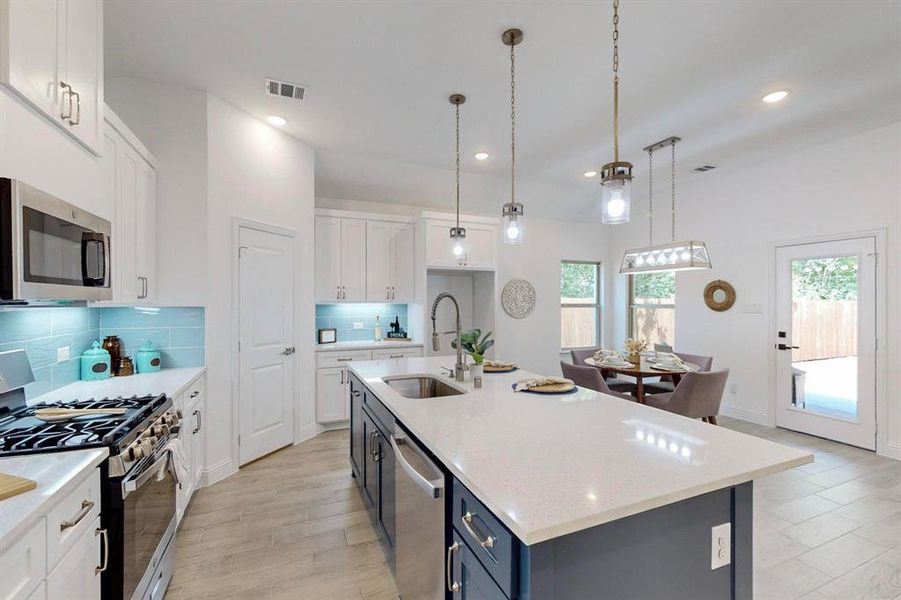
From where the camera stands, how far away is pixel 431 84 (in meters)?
2.95

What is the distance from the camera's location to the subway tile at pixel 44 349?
2.04 meters

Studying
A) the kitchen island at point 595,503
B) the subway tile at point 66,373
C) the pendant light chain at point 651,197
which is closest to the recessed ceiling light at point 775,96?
the pendant light chain at point 651,197

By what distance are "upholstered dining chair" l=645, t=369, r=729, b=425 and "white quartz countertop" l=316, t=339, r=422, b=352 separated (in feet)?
8.68

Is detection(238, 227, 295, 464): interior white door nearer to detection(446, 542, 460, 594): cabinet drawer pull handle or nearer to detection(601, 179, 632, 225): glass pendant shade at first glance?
detection(446, 542, 460, 594): cabinet drawer pull handle

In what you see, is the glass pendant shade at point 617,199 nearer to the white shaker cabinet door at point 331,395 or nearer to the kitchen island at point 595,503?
the kitchen island at point 595,503

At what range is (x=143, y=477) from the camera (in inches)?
61.3

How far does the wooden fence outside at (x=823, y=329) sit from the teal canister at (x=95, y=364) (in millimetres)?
6138

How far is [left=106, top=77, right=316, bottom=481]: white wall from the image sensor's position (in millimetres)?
2941

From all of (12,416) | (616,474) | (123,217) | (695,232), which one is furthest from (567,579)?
(695,232)

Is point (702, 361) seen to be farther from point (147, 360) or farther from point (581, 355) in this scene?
point (147, 360)

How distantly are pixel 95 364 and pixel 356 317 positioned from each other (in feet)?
8.83

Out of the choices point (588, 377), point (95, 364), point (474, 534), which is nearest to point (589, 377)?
point (588, 377)

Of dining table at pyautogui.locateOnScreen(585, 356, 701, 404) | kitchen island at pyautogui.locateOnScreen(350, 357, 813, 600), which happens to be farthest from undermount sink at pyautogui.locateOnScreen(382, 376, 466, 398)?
dining table at pyautogui.locateOnScreen(585, 356, 701, 404)

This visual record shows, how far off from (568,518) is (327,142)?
157 inches
